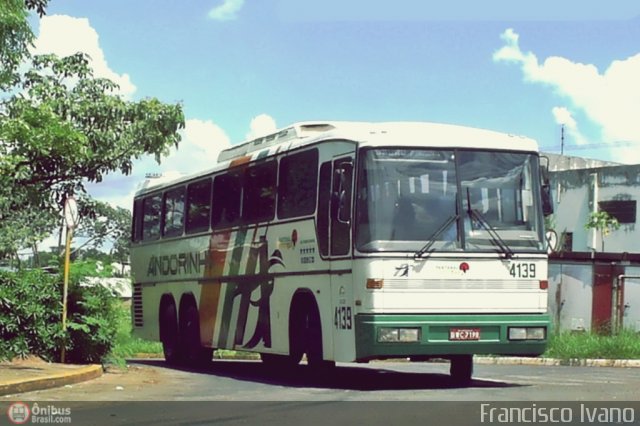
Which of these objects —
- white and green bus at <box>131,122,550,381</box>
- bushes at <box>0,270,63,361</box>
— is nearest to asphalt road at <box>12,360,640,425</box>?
white and green bus at <box>131,122,550,381</box>

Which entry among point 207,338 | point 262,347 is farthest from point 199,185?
point 262,347

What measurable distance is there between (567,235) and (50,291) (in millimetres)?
58231

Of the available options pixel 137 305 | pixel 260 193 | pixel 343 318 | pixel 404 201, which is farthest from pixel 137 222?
pixel 404 201

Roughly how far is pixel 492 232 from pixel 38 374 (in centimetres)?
591

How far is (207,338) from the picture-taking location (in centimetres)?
1811

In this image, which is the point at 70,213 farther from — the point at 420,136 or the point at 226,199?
the point at 420,136

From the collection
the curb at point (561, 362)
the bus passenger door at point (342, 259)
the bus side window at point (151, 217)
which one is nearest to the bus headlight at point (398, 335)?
the bus passenger door at point (342, 259)

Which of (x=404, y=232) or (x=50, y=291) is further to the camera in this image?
(x=50, y=291)

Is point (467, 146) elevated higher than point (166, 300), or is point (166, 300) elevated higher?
point (467, 146)

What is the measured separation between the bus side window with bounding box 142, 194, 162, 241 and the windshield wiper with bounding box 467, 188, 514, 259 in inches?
342

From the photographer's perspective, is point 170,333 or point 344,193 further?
point 170,333

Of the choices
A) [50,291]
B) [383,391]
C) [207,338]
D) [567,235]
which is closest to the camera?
[383,391]

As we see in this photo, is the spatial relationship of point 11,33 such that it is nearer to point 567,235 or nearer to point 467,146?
point 467,146

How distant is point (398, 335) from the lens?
1304cm
